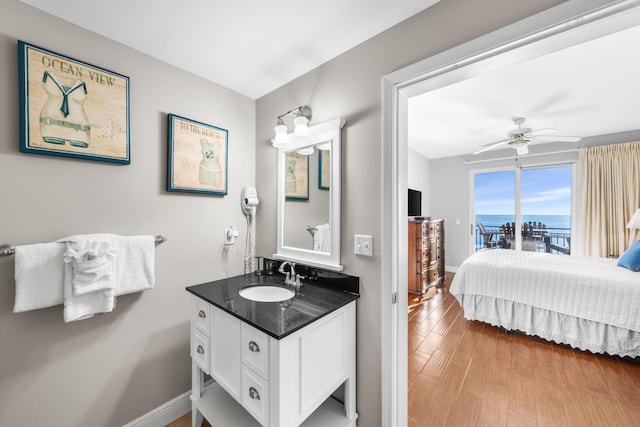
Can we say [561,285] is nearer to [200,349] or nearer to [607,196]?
[607,196]

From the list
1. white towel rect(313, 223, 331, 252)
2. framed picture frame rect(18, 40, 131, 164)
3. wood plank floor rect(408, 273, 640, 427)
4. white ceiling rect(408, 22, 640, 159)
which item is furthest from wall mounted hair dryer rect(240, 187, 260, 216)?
wood plank floor rect(408, 273, 640, 427)

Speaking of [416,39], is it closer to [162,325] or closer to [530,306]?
[162,325]

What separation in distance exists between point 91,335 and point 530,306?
11.9 ft

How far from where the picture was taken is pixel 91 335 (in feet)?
4.30

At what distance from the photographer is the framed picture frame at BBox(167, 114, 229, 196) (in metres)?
1.58

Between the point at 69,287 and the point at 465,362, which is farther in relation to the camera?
the point at 465,362

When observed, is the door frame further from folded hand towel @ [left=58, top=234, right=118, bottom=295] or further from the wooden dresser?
the wooden dresser

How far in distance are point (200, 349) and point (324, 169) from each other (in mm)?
1299

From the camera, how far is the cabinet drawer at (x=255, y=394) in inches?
40.3

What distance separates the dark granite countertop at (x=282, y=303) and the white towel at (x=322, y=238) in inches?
6.3

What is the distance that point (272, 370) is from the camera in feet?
3.27

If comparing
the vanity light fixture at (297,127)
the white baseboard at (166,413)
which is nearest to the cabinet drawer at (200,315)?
the white baseboard at (166,413)

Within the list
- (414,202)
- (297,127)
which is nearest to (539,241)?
(414,202)

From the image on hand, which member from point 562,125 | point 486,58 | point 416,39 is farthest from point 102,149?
point 562,125
